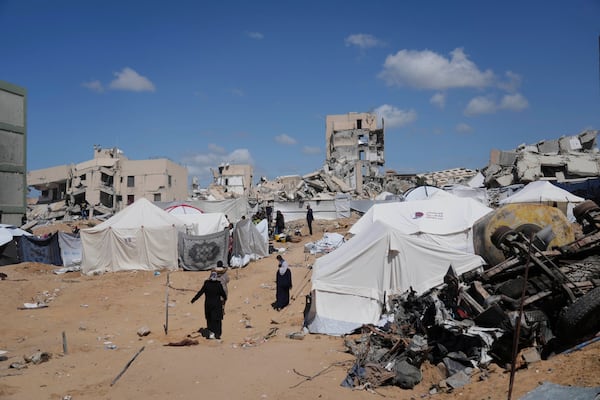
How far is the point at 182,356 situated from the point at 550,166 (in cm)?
2748

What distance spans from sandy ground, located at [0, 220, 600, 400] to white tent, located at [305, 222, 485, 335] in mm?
667

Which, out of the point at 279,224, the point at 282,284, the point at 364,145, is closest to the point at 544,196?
the point at 279,224

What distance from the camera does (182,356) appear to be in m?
7.96

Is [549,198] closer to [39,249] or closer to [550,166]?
[550,166]

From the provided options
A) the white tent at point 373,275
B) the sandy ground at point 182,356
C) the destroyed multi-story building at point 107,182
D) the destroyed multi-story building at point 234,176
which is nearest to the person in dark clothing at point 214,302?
the sandy ground at point 182,356

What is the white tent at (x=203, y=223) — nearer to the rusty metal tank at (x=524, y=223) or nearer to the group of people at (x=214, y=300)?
the group of people at (x=214, y=300)

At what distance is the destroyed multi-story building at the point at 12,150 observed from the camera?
21453 mm

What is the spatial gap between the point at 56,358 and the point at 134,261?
10.7m

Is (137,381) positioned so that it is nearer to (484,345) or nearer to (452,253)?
(484,345)

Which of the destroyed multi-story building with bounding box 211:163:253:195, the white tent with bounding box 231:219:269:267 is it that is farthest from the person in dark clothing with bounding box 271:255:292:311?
the destroyed multi-story building with bounding box 211:163:253:195

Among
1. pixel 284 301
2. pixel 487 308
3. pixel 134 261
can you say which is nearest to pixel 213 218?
pixel 134 261

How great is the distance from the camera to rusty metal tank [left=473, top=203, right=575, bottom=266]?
9.66 meters

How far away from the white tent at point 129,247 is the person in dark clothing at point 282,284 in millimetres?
7660

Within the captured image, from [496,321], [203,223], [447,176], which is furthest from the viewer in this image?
[447,176]
